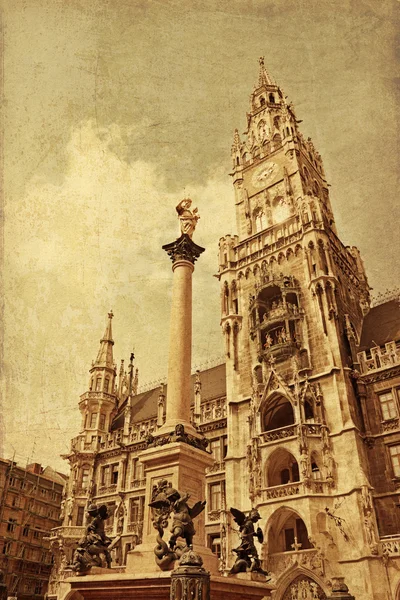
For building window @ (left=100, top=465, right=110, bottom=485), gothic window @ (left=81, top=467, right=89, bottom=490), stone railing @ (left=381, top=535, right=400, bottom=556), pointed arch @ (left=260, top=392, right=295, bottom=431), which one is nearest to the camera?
stone railing @ (left=381, top=535, right=400, bottom=556)

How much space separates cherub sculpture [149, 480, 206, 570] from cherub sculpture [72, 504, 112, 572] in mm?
1957

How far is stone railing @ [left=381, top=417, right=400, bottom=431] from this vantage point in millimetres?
25125

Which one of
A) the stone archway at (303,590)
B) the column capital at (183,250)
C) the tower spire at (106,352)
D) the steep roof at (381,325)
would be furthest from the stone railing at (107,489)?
the column capital at (183,250)

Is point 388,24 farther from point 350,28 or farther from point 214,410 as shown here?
point 214,410

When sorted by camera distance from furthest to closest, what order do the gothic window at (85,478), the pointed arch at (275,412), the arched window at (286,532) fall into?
the gothic window at (85,478) < the pointed arch at (275,412) < the arched window at (286,532)

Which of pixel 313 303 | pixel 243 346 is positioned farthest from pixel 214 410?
pixel 313 303

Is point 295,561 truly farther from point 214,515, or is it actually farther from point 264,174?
point 264,174

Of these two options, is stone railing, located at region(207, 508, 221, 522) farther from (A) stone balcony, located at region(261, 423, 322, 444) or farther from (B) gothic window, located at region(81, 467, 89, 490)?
(B) gothic window, located at region(81, 467, 89, 490)

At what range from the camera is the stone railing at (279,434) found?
25.9 meters

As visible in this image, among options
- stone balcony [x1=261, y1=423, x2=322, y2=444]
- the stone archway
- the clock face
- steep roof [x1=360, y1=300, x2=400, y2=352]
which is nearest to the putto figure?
stone balcony [x1=261, y1=423, x2=322, y2=444]

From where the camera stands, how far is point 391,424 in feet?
83.3

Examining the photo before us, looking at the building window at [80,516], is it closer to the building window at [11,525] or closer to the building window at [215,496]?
the building window at [215,496]

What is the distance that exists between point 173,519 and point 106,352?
36.0m

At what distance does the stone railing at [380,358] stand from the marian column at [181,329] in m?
15.7
